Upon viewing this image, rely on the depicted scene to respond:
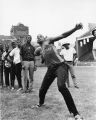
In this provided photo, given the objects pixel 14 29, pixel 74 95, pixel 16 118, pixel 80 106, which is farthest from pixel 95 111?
pixel 14 29

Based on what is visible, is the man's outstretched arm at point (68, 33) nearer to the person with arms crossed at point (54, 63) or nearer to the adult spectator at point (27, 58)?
the person with arms crossed at point (54, 63)

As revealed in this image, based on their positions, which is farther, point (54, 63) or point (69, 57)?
point (69, 57)

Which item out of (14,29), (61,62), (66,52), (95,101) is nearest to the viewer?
(61,62)

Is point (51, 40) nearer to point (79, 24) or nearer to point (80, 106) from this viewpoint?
point (79, 24)

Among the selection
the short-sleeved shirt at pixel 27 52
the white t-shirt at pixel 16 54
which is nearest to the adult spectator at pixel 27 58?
the short-sleeved shirt at pixel 27 52

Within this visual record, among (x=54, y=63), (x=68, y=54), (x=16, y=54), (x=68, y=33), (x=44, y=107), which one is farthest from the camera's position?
(x=68, y=54)

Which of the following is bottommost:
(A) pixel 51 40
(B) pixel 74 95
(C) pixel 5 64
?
(B) pixel 74 95

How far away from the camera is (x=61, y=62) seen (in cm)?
626

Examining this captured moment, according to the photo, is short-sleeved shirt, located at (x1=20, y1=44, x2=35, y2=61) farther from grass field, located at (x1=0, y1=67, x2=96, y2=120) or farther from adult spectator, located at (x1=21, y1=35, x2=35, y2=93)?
grass field, located at (x1=0, y1=67, x2=96, y2=120)

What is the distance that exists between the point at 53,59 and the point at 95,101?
207 cm

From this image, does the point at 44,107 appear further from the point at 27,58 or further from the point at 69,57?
the point at 69,57

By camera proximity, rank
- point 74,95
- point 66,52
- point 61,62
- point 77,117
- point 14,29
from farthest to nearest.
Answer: point 14,29 < point 66,52 < point 74,95 < point 61,62 < point 77,117

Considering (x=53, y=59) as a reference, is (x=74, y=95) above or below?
below

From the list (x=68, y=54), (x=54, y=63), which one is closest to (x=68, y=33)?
(x=54, y=63)
